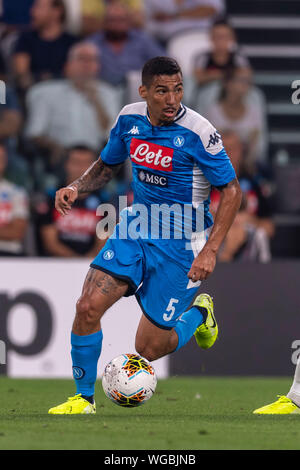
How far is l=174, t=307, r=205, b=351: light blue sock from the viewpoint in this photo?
7.50 metres

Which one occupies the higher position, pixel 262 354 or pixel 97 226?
pixel 97 226

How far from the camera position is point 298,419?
655cm

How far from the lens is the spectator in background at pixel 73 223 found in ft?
37.4

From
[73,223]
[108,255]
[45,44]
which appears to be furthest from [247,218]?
[108,255]

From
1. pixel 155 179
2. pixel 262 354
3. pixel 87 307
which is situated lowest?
pixel 262 354

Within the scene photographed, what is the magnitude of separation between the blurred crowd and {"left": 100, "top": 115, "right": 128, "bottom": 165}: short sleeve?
4.13 meters

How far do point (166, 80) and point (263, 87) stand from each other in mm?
8247

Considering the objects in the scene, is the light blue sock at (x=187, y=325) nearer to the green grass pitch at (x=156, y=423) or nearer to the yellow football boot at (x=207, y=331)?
the yellow football boot at (x=207, y=331)

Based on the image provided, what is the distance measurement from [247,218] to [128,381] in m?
5.59

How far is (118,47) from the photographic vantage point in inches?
512

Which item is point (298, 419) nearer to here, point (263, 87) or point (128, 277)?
point (128, 277)

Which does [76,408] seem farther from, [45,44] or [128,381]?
[45,44]
